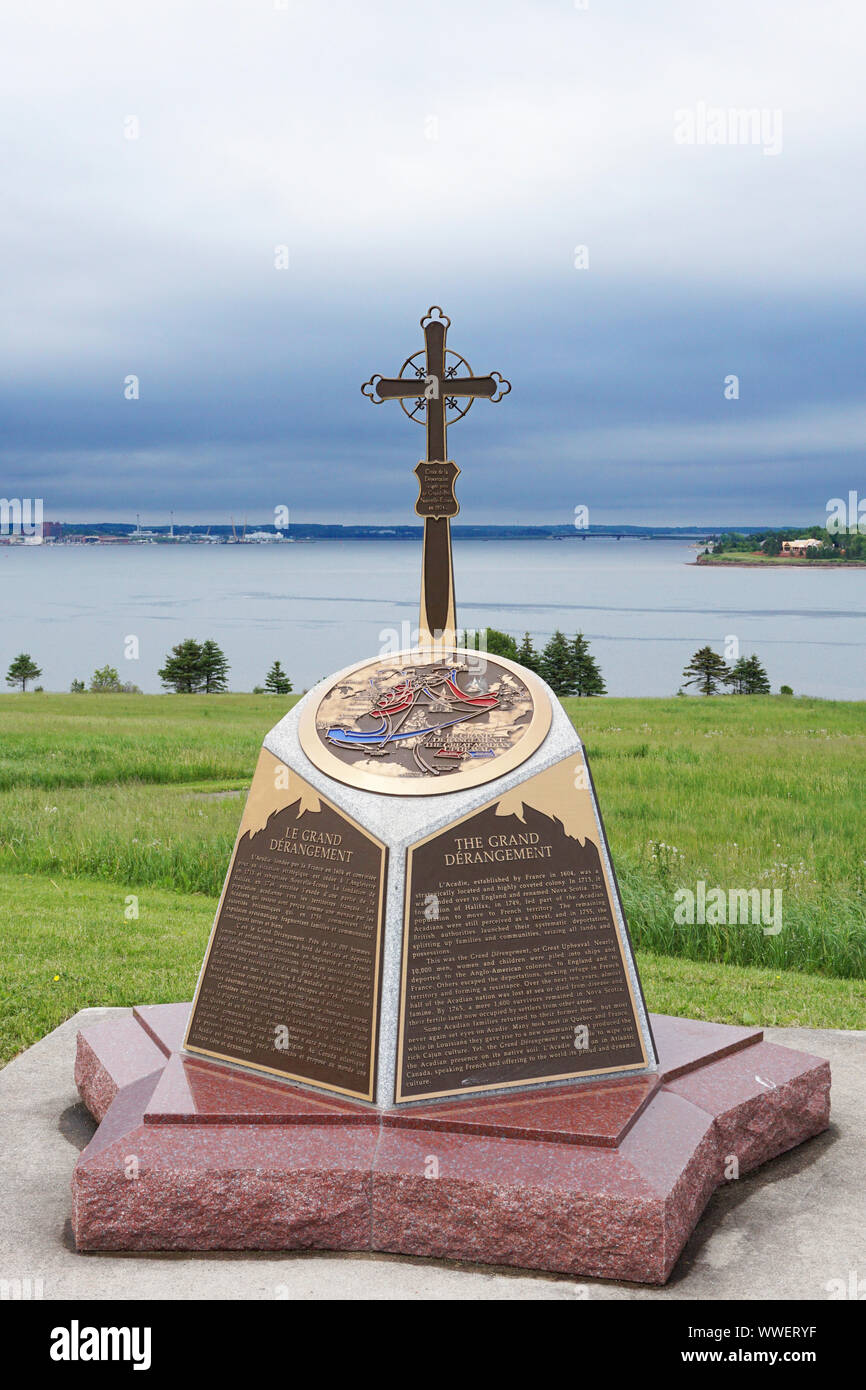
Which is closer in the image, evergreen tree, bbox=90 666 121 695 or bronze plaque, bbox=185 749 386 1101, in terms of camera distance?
bronze plaque, bbox=185 749 386 1101

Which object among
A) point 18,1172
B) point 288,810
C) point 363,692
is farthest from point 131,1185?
point 363,692

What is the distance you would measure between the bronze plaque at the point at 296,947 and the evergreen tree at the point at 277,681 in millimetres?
36733

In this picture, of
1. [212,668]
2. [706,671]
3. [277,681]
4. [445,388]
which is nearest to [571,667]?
[706,671]

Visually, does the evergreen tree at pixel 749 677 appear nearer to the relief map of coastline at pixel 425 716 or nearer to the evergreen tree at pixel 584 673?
the evergreen tree at pixel 584 673

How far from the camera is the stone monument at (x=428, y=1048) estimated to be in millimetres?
4395

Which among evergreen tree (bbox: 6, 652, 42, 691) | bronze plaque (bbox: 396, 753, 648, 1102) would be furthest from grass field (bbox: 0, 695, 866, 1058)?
evergreen tree (bbox: 6, 652, 42, 691)

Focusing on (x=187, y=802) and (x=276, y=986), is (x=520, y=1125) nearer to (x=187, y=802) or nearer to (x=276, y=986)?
(x=276, y=986)

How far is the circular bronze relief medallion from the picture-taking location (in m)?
5.26

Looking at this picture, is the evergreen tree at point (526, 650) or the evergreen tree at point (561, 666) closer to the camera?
the evergreen tree at point (526, 650)

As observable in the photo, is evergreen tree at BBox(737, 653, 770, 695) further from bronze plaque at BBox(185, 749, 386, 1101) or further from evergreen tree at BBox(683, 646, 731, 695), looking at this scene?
bronze plaque at BBox(185, 749, 386, 1101)

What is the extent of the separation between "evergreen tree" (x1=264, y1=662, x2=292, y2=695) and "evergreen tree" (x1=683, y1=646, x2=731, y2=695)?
14.5 metres

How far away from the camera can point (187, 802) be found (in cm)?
1352

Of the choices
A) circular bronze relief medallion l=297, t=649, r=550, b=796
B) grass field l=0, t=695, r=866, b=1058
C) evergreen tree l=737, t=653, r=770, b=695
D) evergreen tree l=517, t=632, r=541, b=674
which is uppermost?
circular bronze relief medallion l=297, t=649, r=550, b=796

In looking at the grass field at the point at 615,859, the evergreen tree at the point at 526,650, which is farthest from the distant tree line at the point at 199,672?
the grass field at the point at 615,859
